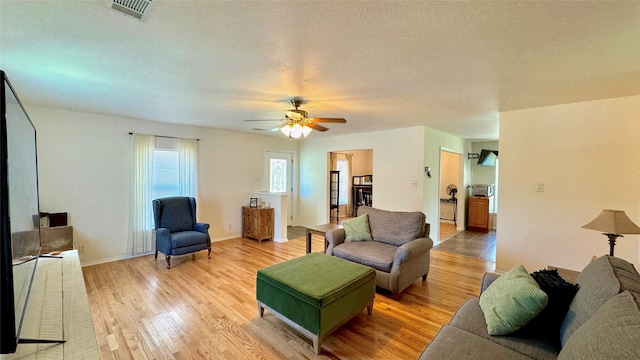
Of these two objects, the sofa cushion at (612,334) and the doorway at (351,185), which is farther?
the doorway at (351,185)

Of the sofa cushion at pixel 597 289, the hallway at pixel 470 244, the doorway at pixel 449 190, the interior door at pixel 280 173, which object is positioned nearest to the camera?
the sofa cushion at pixel 597 289

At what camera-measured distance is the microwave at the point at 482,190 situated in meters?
6.66

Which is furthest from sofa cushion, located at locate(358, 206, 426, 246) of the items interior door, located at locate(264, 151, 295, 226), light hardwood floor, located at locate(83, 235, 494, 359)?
interior door, located at locate(264, 151, 295, 226)

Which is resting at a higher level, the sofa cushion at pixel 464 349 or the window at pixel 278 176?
the window at pixel 278 176

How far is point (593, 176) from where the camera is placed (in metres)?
3.10

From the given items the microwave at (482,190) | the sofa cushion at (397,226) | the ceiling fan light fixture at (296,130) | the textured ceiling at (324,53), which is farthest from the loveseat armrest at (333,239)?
the microwave at (482,190)

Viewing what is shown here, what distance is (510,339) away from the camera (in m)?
1.50

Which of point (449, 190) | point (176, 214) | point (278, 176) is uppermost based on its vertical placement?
point (278, 176)

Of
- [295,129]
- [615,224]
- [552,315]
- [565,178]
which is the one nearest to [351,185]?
[565,178]

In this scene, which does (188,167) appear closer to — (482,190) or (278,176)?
(278,176)

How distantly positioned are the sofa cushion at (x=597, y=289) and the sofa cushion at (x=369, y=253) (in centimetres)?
166

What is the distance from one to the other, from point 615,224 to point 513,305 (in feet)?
4.58

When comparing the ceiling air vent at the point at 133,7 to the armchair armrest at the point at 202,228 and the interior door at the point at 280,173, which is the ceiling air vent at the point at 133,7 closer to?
the armchair armrest at the point at 202,228

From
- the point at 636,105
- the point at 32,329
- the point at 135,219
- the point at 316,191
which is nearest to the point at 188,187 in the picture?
the point at 135,219
